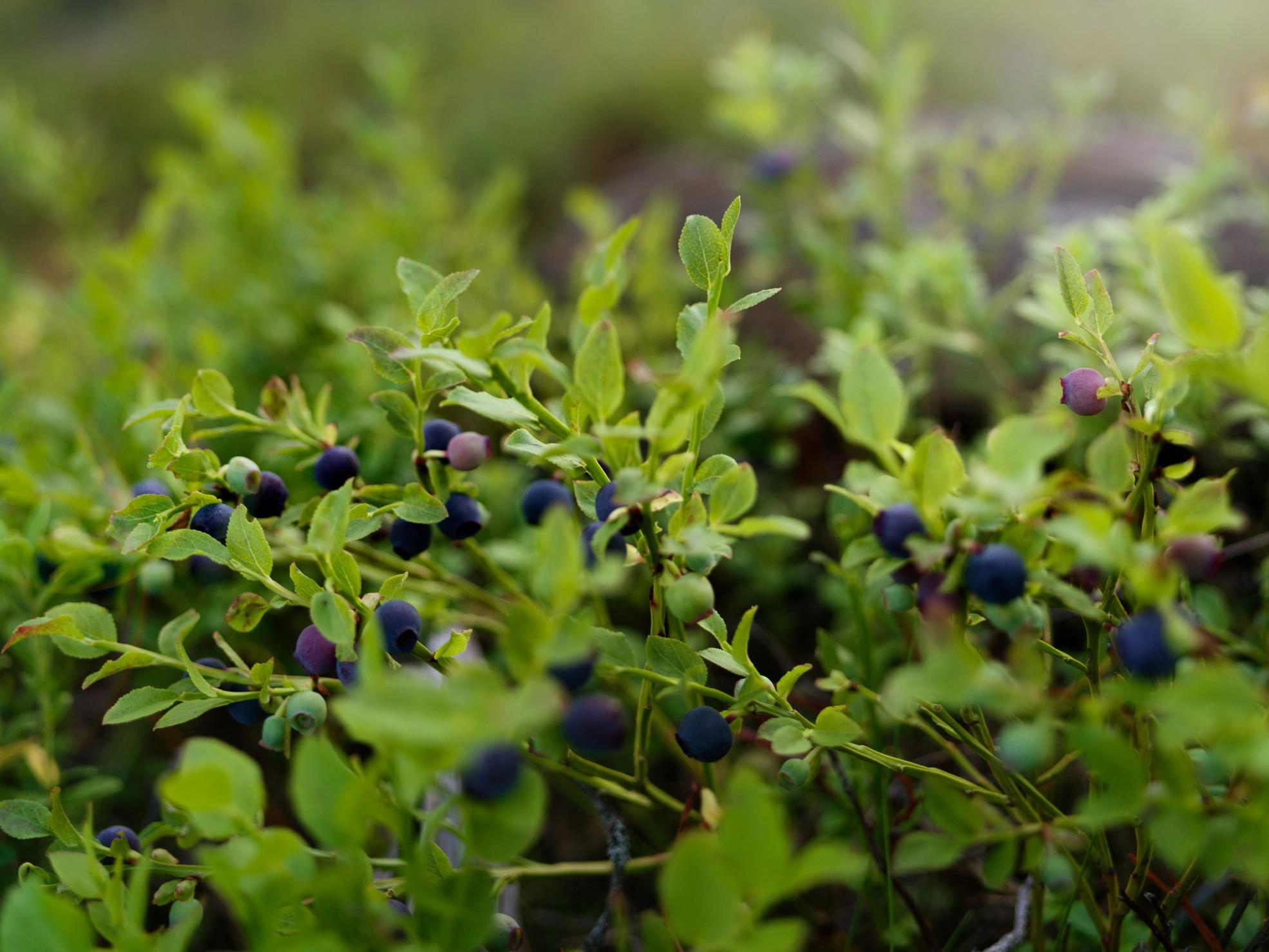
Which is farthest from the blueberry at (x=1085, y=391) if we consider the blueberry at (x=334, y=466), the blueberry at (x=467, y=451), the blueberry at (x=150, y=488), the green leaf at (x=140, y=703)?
the blueberry at (x=150, y=488)

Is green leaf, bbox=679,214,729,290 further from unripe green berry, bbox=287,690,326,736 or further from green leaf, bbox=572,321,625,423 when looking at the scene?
A: unripe green berry, bbox=287,690,326,736

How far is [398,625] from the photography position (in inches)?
22.5

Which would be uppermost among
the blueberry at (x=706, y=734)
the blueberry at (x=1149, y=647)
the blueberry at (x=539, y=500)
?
the blueberry at (x=1149, y=647)

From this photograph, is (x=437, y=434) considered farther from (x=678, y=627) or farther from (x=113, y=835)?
(x=113, y=835)

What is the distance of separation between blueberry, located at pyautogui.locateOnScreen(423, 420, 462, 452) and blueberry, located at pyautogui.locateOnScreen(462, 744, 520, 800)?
329 mm

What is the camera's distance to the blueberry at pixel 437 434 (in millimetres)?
697

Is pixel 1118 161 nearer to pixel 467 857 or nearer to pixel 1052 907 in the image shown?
pixel 1052 907

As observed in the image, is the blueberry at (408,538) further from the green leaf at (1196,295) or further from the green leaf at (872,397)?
the green leaf at (1196,295)

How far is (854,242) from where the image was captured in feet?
6.98

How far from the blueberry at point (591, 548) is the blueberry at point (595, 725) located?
0.13 meters

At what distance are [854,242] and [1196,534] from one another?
5.79 feet

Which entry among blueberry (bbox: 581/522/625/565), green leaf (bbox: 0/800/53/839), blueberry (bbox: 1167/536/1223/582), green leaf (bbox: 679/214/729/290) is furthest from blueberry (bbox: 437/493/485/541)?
blueberry (bbox: 1167/536/1223/582)

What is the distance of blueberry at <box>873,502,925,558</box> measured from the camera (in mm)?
476

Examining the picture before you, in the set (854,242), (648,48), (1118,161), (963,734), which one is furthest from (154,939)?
(648,48)
